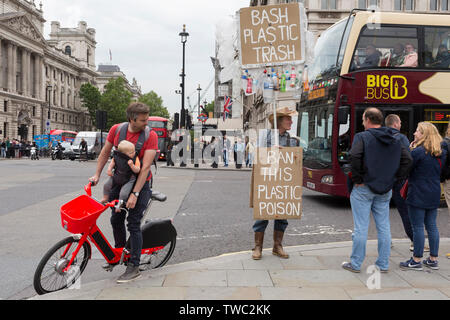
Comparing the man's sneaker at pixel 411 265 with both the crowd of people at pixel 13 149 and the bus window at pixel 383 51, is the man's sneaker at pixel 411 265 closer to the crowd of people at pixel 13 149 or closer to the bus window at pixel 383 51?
the bus window at pixel 383 51

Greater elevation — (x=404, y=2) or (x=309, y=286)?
(x=404, y=2)

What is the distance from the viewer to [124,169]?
385 centimetres

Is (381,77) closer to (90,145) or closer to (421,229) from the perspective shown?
(421,229)

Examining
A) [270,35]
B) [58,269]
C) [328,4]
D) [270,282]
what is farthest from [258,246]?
[328,4]

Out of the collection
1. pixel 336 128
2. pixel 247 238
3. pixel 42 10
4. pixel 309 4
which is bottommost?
→ pixel 247 238

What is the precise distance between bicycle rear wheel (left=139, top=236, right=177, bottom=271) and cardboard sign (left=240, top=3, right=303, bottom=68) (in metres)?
2.28

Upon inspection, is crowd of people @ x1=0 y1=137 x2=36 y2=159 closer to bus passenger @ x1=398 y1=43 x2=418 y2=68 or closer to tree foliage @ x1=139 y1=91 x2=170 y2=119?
bus passenger @ x1=398 y1=43 x2=418 y2=68

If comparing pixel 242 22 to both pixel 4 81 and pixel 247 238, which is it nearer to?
pixel 247 238

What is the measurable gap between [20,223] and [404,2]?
2843cm

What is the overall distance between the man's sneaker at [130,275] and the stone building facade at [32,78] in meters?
55.4

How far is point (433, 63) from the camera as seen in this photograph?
29.6 ft
